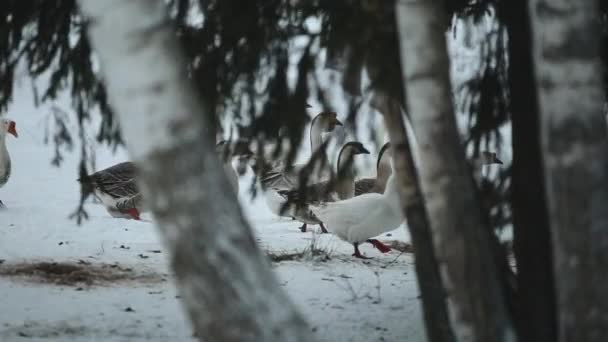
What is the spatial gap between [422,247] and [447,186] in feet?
2.72

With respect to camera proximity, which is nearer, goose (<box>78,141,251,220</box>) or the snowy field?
the snowy field

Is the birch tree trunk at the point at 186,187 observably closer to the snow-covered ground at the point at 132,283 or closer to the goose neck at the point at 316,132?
the snow-covered ground at the point at 132,283

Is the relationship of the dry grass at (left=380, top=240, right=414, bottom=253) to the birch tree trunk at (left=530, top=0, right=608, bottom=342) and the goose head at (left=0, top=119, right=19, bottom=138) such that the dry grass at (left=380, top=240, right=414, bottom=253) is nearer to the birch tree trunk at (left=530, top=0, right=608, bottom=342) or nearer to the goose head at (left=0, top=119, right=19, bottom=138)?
the goose head at (left=0, top=119, right=19, bottom=138)

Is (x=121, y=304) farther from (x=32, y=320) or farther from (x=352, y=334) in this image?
(x=352, y=334)

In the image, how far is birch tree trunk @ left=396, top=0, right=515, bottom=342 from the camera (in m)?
3.17

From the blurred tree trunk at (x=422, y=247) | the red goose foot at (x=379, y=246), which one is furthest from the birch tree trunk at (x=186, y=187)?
the red goose foot at (x=379, y=246)

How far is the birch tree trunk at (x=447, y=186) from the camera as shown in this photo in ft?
10.4

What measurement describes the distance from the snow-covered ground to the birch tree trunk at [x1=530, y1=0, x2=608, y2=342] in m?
2.91

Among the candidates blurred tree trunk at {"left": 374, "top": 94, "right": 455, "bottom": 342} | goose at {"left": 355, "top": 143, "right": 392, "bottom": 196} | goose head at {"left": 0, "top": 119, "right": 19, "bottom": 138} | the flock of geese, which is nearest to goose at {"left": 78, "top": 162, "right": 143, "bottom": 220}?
the flock of geese

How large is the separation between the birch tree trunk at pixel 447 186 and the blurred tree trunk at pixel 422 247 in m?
0.64

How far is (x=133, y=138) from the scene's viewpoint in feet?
8.23

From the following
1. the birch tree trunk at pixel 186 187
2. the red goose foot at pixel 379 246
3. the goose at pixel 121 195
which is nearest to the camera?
the birch tree trunk at pixel 186 187

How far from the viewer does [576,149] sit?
2.84 m

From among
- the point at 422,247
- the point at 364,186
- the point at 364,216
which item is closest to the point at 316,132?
the point at 364,186
